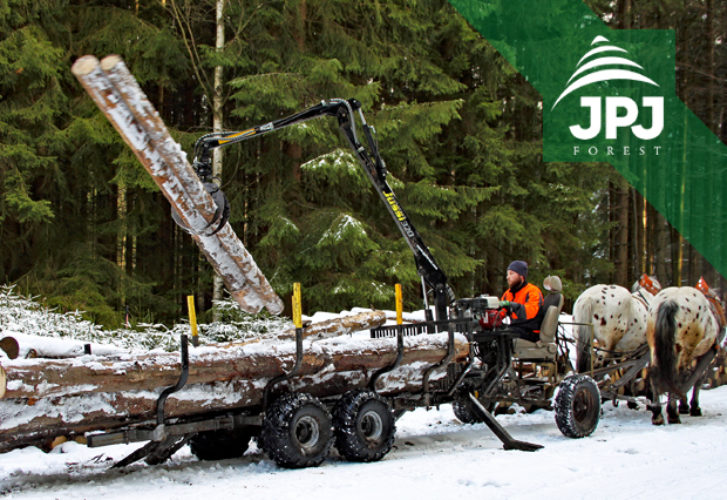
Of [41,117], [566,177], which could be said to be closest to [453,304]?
[41,117]

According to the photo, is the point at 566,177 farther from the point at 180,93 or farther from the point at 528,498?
the point at 528,498

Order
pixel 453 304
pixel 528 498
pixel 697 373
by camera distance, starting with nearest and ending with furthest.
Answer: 1. pixel 528 498
2. pixel 453 304
3. pixel 697 373

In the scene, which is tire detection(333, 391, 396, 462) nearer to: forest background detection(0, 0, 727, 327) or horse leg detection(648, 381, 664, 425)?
horse leg detection(648, 381, 664, 425)

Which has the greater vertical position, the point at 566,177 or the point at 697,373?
the point at 566,177

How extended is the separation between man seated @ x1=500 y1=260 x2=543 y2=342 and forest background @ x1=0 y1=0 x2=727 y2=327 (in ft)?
22.6

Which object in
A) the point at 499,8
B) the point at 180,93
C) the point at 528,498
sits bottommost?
the point at 528,498

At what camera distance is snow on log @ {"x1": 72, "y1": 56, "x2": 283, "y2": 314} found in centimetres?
493

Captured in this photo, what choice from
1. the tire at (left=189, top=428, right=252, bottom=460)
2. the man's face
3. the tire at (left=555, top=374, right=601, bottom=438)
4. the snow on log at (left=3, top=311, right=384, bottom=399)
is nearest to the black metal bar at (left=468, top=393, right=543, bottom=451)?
the tire at (left=555, top=374, right=601, bottom=438)

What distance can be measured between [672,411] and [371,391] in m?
4.96

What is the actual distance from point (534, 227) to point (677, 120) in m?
11.6

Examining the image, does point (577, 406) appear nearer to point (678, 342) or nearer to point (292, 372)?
point (678, 342)

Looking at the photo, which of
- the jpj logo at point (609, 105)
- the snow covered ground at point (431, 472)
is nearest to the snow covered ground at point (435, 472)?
the snow covered ground at point (431, 472)

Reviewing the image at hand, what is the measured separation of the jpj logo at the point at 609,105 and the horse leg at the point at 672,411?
1333 cm

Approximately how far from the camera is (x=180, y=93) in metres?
21.3
